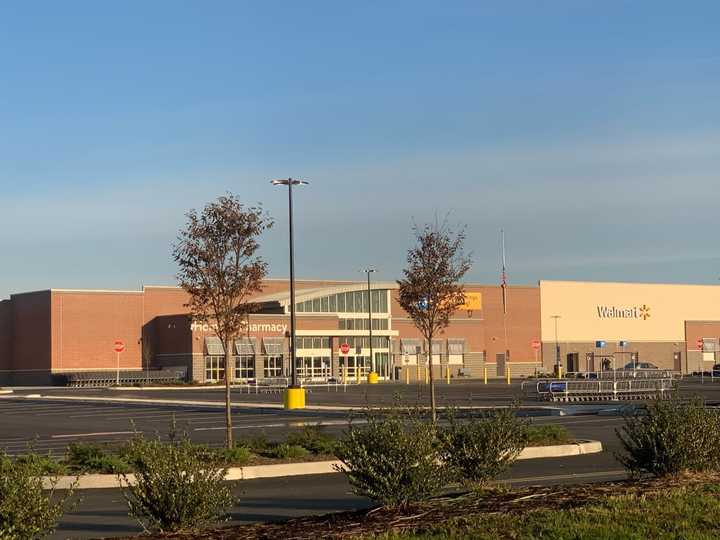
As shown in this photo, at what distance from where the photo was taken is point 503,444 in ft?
45.6

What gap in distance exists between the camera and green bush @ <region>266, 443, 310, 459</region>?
69.5 ft

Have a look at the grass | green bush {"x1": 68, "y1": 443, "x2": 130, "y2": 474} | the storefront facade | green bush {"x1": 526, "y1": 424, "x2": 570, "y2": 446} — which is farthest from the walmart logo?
the grass

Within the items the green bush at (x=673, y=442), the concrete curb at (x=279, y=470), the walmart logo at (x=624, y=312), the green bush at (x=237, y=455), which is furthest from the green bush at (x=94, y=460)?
the walmart logo at (x=624, y=312)

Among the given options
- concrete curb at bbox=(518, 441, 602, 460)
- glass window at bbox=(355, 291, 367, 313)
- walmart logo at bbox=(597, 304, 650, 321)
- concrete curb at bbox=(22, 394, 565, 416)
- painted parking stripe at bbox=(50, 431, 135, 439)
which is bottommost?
concrete curb at bbox=(22, 394, 565, 416)

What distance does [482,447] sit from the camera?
546 inches

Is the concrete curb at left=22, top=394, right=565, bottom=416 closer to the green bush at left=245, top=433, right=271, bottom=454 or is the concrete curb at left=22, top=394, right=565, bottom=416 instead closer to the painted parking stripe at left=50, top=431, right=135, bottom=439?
the painted parking stripe at left=50, top=431, right=135, bottom=439

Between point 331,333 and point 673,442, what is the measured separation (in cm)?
7208

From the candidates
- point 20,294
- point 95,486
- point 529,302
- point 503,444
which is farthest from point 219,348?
point 503,444

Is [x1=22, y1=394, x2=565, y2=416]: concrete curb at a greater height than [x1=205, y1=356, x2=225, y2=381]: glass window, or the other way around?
[x1=205, y1=356, x2=225, y2=381]: glass window

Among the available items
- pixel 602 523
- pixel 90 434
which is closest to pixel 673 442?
pixel 602 523

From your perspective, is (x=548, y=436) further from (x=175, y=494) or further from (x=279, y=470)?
(x=175, y=494)

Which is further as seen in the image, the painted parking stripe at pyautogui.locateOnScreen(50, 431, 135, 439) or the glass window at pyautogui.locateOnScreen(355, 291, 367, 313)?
the glass window at pyautogui.locateOnScreen(355, 291, 367, 313)

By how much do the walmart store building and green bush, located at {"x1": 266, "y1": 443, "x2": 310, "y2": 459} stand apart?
52316mm

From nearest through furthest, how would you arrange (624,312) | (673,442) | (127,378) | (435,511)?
1. (435,511)
2. (673,442)
3. (127,378)
4. (624,312)
